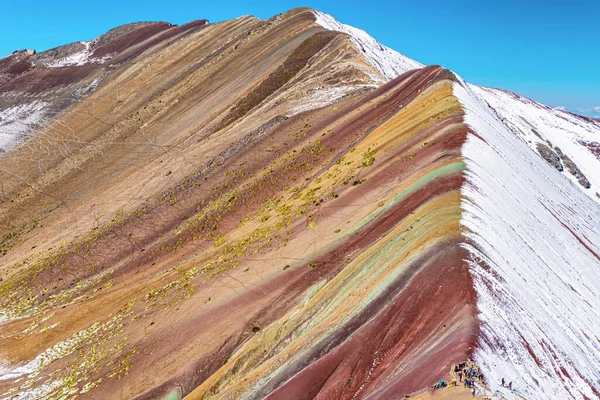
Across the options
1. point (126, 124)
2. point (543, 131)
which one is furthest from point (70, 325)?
point (543, 131)

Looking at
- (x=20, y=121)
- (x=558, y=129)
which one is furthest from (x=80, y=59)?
(x=558, y=129)

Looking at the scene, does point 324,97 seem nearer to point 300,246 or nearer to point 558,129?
point 300,246

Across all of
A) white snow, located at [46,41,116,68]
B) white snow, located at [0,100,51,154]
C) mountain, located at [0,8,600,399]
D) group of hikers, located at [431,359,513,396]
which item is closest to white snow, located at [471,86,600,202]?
mountain, located at [0,8,600,399]

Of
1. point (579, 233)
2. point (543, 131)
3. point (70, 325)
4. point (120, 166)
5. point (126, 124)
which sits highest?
point (126, 124)

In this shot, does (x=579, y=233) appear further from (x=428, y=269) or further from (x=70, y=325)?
(x=70, y=325)

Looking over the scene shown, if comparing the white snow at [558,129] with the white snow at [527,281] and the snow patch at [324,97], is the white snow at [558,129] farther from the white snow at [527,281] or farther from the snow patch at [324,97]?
the white snow at [527,281]

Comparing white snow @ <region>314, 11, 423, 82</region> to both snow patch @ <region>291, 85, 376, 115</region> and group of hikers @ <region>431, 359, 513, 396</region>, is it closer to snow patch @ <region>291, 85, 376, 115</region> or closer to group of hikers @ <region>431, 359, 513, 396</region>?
snow patch @ <region>291, 85, 376, 115</region>
